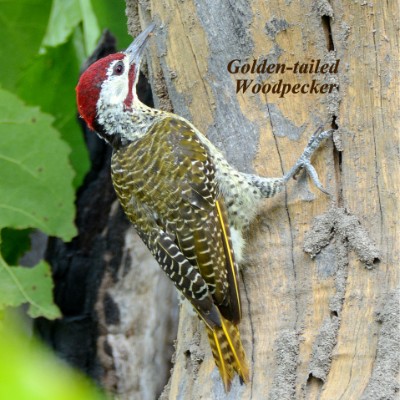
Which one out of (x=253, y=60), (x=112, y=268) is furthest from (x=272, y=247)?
(x=112, y=268)

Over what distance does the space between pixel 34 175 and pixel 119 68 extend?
30.8 inches

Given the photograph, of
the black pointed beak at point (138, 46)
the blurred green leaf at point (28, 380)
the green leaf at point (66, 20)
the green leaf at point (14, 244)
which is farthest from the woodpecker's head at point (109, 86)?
the blurred green leaf at point (28, 380)

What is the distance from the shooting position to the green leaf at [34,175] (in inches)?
142

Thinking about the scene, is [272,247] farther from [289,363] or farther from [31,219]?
[31,219]

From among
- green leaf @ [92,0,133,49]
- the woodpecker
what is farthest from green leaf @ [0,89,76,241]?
green leaf @ [92,0,133,49]

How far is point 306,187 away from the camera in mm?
2787

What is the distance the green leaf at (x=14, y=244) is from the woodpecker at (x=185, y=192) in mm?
1036

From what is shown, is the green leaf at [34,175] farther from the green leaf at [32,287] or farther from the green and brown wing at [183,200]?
the green and brown wing at [183,200]

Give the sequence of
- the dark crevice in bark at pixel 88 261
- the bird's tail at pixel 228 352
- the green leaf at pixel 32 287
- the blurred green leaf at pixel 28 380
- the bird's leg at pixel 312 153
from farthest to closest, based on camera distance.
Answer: the dark crevice in bark at pixel 88 261, the green leaf at pixel 32 287, the bird's leg at pixel 312 153, the bird's tail at pixel 228 352, the blurred green leaf at pixel 28 380

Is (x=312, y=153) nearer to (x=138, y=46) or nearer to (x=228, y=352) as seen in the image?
(x=228, y=352)

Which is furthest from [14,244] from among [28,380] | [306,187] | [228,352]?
[28,380]

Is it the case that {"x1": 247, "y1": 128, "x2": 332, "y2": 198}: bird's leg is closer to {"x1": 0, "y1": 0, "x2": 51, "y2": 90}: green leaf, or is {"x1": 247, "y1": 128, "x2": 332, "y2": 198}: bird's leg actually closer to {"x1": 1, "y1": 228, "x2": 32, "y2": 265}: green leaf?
{"x1": 1, "y1": 228, "x2": 32, "y2": 265}: green leaf

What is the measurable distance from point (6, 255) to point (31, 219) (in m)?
0.46

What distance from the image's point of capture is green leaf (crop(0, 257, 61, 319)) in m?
3.57
